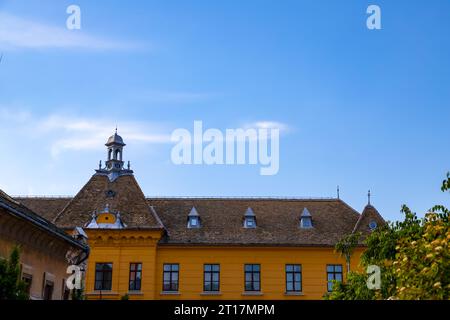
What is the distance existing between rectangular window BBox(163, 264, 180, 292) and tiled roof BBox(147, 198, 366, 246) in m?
1.80

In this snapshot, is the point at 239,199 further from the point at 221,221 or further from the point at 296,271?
the point at 296,271

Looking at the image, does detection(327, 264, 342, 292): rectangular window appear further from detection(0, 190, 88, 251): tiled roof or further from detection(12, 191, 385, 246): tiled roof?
detection(0, 190, 88, 251): tiled roof

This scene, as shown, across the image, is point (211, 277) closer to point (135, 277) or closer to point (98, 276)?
point (135, 277)

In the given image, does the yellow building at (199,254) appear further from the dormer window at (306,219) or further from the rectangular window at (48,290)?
the rectangular window at (48,290)

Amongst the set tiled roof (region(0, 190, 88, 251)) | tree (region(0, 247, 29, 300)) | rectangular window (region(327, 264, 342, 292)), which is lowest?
tree (region(0, 247, 29, 300))

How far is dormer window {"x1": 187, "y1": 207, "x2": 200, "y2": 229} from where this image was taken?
49000 mm

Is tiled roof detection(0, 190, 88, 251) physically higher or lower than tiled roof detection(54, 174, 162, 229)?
lower

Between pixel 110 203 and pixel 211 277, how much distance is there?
31.2 feet

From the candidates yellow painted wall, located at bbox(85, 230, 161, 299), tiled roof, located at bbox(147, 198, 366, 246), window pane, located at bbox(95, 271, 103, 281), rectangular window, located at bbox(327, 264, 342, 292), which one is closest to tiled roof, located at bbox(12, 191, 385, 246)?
tiled roof, located at bbox(147, 198, 366, 246)

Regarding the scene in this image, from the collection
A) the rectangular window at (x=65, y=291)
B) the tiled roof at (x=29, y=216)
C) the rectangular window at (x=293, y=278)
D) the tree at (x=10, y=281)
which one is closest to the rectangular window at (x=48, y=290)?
the rectangular window at (x=65, y=291)

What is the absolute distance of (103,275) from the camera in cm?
4662

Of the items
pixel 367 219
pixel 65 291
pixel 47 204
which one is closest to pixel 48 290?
pixel 65 291
